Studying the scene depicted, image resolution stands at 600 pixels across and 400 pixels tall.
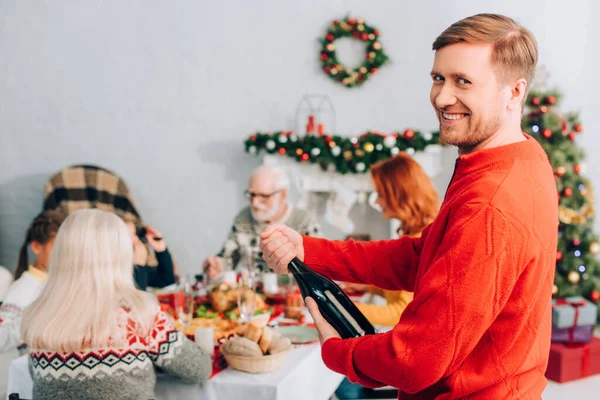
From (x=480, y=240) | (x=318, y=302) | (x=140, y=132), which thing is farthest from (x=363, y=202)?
(x=480, y=240)

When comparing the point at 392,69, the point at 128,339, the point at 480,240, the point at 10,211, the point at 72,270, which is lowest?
the point at 10,211

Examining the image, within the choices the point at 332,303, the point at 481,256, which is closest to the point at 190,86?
the point at 332,303

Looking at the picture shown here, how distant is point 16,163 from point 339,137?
8.55ft

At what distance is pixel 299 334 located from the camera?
218 cm

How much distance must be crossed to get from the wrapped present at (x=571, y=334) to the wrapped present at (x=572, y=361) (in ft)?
0.10

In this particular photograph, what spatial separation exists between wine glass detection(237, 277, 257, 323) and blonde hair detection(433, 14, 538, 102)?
1.34m

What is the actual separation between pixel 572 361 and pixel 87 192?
3.26 meters

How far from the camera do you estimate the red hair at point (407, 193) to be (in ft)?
8.33

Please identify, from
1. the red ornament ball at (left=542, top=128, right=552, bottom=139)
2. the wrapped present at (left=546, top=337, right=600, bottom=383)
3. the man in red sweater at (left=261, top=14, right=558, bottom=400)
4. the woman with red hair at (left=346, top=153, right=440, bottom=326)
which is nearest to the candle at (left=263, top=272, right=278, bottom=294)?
the woman with red hair at (left=346, top=153, right=440, bottom=326)

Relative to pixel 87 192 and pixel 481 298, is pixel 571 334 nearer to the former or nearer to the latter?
pixel 481 298

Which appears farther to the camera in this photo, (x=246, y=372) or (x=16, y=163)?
(x=16, y=163)

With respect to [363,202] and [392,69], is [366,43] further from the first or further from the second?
[363,202]

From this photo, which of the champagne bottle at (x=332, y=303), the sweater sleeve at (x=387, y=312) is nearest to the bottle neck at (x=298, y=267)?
the champagne bottle at (x=332, y=303)

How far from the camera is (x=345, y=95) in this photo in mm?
4496
